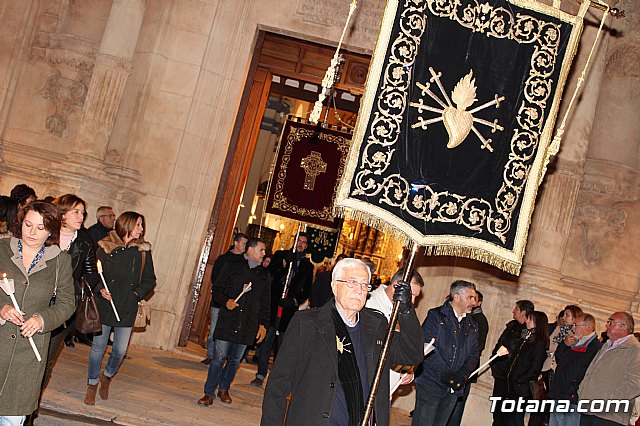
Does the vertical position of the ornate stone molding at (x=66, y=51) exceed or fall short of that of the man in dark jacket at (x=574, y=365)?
it exceeds it

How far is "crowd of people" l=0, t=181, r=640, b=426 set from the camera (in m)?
4.53

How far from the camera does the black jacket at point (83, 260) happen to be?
22.3 feet

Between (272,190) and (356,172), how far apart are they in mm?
8206

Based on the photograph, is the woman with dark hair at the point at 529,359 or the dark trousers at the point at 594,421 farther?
the woman with dark hair at the point at 529,359

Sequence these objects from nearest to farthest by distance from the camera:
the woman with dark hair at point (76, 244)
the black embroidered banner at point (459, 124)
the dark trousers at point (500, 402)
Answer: the black embroidered banner at point (459, 124), the woman with dark hair at point (76, 244), the dark trousers at point (500, 402)

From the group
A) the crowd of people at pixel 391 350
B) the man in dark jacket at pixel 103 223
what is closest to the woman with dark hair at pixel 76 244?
the crowd of people at pixel 391 350

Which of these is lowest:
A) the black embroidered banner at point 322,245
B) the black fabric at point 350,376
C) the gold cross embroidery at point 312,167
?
the black fabric at point 350,376

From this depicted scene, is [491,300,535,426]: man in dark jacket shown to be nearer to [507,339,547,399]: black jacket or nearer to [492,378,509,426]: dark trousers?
[492,378,509,426]: dark trousers

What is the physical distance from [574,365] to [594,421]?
752 millimetres

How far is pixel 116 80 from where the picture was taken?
40.9ft

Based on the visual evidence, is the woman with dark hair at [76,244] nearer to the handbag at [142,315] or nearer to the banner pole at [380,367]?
the handbag at [142,315]

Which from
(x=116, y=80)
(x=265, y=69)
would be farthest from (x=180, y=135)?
(x=265, y=69)

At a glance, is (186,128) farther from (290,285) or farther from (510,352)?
(510,352)

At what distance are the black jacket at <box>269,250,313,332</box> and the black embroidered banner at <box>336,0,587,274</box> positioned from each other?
635 cm
